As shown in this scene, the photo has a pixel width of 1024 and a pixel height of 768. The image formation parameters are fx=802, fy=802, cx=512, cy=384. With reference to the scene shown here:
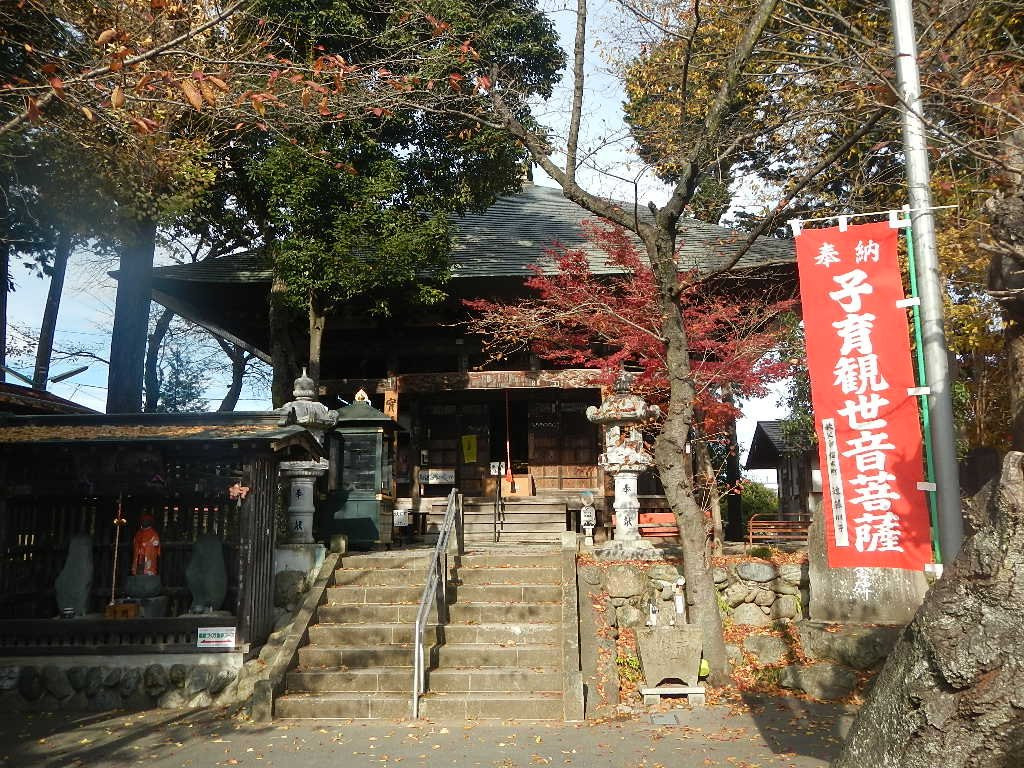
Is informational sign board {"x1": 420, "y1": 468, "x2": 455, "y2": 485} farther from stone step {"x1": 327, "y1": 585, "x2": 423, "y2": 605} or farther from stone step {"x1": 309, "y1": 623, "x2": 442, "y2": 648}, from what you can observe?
stone step {"x1": 309, "y1": 623, "x2": 442, "y2": 648}

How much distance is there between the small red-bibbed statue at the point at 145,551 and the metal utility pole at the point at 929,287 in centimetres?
886

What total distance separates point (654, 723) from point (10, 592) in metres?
8.01

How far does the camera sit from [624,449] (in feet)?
40.2

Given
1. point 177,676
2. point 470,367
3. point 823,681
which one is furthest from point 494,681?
point 470,367

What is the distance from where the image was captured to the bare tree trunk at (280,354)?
51.8ft

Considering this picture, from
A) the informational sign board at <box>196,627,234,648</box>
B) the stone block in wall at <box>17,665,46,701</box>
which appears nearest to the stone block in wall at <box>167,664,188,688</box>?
the informational sign board at <box>196,627,234,648</box>

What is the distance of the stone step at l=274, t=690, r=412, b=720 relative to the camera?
27.4 feet

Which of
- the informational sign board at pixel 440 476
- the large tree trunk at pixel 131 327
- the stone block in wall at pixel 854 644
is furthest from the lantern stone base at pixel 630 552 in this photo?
the large tree trunk at pixel 131 327

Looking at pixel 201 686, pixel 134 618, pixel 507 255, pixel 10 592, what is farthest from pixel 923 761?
pixel 507 255

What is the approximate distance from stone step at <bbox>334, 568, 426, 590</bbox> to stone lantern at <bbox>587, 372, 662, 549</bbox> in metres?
3.10

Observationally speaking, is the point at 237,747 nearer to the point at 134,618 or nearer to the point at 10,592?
the point at 134,618

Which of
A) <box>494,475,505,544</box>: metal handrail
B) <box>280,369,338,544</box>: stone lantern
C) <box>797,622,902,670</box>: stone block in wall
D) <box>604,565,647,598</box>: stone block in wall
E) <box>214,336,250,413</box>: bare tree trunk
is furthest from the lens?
<box>214,336,250,413</box>: bare tree trunk

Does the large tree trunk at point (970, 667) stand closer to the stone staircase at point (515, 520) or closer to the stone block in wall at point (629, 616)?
the stone block in wall at point (629, 616)

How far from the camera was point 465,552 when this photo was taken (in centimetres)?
1185
